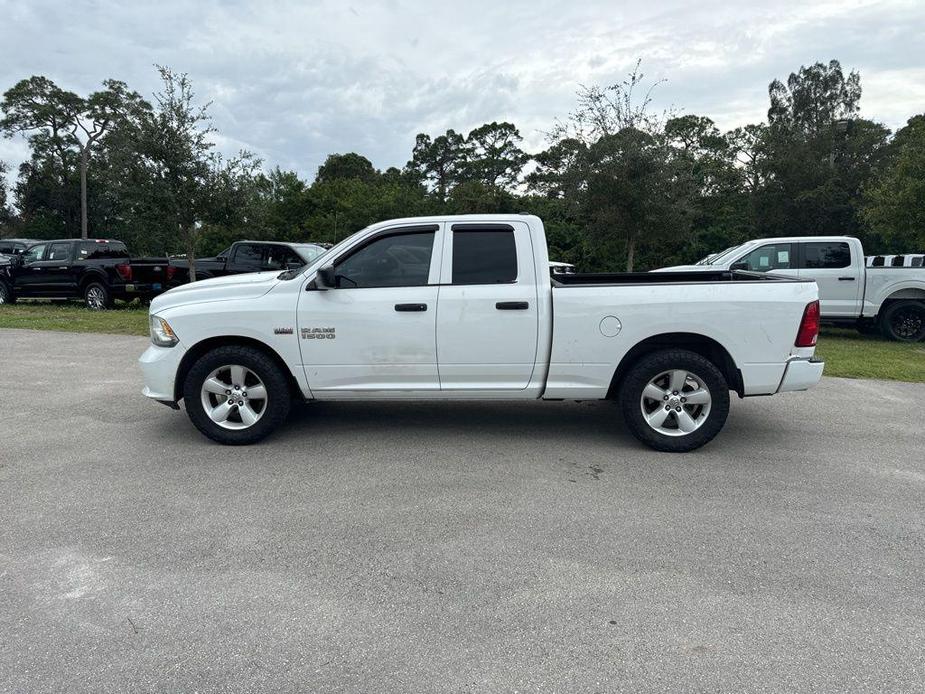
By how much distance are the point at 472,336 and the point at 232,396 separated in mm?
2111

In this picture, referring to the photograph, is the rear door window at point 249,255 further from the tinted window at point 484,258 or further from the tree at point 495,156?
the tree at point 495,156

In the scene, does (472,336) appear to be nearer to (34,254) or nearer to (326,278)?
(326,278)

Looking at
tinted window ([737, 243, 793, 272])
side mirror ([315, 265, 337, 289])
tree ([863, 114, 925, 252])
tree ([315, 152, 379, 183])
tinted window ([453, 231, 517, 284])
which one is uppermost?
tree ([315, 152, 379, 183])

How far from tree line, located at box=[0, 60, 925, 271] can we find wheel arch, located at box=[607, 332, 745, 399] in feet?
43.0

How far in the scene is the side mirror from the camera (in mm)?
5203

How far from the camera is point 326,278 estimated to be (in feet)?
17.1

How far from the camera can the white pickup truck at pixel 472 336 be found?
17.1 feet

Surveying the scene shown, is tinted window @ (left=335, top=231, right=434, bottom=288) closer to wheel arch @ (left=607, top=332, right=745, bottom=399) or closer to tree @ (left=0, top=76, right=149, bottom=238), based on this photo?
wheel arch @ (left=607, top=332, right=745, bottom=399)

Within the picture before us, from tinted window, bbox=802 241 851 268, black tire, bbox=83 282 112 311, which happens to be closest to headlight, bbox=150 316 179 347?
tinted window, bbox=802 241 851 268

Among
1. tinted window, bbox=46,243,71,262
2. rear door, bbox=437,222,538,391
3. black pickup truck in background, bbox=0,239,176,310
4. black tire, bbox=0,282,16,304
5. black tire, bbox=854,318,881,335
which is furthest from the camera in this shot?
black tire, bbox=0,282,16,304

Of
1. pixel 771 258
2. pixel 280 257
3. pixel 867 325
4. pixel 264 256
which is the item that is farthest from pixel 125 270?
pixel 867 325

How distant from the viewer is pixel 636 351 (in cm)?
539

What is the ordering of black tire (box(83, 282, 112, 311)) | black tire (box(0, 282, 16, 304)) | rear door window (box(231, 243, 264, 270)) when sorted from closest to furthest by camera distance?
rear door window (box(231, 243, 264, 270)) → black tire (box(83, 282, 112, 311)) → black tire (box(0, 282, 16, 304))

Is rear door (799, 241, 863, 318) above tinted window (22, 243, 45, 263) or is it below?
below
